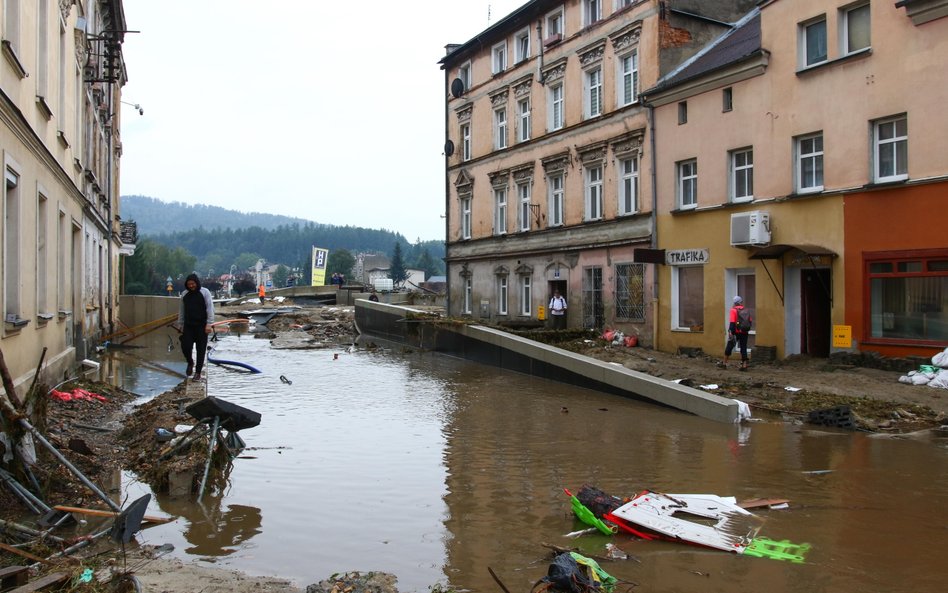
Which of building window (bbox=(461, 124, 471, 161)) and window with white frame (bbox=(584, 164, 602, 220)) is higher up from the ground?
building window (bbox=(461, 124, 471, 161))

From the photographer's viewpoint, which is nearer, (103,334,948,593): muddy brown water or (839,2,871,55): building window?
(103,334,948,593): muddy brown water

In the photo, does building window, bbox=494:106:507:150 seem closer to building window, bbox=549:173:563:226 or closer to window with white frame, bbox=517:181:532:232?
window with white frame, bbox=517:181:532:232

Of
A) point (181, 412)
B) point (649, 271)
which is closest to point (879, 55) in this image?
point (649, 271)

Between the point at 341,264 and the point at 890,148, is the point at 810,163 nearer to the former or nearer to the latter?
the point at 890,148

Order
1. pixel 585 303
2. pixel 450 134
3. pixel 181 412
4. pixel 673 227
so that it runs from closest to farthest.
Answer: pixel 181 412
pixel 673 227
pixel 585 303
pixel 450 134

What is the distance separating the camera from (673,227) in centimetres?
2275

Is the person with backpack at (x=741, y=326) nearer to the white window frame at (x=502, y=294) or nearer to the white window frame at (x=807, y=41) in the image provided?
the white window frame at (x=807, y=41)

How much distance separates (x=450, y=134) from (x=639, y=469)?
29907 millimetres

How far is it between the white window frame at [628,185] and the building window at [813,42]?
6598mm

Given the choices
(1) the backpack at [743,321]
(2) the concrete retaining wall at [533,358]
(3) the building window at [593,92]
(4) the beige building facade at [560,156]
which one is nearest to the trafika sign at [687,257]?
(4) the beige building facade at [560,156]

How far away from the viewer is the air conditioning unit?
19188 mm

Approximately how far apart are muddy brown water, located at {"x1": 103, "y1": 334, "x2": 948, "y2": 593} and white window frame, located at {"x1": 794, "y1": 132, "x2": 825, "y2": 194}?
7.90 m

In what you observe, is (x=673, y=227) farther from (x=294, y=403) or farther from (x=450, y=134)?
(x=450, y=134)

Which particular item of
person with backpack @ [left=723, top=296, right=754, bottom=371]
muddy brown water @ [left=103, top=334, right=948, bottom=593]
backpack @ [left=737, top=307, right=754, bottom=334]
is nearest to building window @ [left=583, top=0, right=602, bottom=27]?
person with backpack @ [left=723, top=296, right=754, bottom=371]
